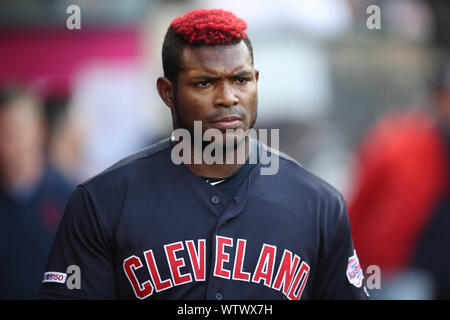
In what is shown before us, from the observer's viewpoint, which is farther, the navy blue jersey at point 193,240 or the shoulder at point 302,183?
the shoulder at point 302,183

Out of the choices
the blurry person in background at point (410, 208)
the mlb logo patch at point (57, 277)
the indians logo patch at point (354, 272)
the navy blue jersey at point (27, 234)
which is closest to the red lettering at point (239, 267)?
the indians logo patch at point (354, 272)

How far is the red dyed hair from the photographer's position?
117 inches

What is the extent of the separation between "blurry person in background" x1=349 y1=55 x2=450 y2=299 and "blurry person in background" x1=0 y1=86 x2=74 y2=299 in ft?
8.17

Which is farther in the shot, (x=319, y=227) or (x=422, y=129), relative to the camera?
(x=422, y=129)

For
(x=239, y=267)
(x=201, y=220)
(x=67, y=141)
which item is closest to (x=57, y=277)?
(x=201, y=220)

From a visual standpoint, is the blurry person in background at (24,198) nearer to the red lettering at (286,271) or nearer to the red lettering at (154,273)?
the red lettering at (154,273)

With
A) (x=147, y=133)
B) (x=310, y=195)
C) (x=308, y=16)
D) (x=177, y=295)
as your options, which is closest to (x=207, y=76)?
(x=310, y=195)

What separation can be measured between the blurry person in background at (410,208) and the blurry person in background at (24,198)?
2.49 metres

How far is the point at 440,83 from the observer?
5824 mm

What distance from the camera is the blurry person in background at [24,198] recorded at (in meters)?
5.03

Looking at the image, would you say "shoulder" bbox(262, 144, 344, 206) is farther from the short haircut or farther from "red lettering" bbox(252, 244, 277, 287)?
the short haircut

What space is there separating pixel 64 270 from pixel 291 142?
821 cm

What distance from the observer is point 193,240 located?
10.1ft
